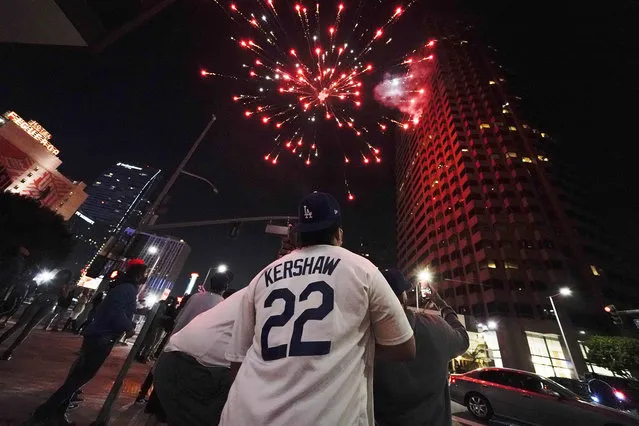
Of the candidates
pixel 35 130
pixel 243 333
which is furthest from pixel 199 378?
pixel 35 130

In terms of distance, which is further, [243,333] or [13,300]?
[13,300]

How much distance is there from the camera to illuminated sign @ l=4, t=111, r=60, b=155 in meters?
44.0

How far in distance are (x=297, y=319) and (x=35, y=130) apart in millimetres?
72077

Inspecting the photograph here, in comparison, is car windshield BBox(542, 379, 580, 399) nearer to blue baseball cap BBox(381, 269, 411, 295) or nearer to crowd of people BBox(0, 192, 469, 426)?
crowd of people BBox(0, 192, 469, 426)

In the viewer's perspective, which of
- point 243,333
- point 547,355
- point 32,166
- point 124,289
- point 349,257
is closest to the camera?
point 349,257

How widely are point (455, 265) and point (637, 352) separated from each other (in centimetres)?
2406

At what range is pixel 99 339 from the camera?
3838mm

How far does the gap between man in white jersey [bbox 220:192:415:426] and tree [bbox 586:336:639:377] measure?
4032 centimetres

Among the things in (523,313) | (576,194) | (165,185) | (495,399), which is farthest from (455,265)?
(165,185)

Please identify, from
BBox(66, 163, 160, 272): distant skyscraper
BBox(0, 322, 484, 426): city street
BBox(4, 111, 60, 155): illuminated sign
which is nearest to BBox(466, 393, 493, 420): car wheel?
BBox(0, 322, 484, 426): city street

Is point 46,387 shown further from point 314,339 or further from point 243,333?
point 314,339

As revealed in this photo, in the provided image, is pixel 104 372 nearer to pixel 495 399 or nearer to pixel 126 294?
pixel 126 294

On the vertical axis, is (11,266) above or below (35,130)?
below

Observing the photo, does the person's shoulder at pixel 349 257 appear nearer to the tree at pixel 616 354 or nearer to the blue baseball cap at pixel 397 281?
the blue baseball cap at pixel 397 281
